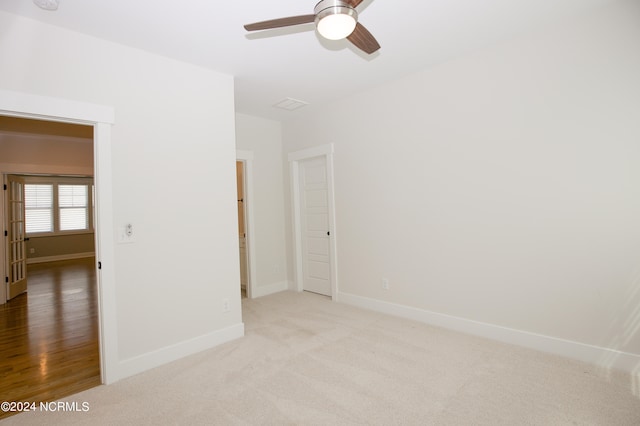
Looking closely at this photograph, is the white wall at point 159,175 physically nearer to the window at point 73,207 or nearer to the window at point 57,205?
the window at point 57,205

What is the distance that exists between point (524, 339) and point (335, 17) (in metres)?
3.05

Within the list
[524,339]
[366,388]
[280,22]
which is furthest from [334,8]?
[524,339]

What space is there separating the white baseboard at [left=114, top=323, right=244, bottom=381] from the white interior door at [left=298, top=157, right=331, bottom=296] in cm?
166

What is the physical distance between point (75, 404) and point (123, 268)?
3.22 ft

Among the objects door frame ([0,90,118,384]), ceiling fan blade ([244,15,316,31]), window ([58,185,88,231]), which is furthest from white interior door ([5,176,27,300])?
ceiling fan blade ([244,15,316,31])

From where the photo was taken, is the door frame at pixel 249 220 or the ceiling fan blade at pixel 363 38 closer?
the ceiling fan blade at pixel 363 38

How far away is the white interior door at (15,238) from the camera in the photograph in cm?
484

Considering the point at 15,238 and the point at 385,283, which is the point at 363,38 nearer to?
the point at 385,283

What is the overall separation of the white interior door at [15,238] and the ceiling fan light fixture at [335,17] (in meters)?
5.97

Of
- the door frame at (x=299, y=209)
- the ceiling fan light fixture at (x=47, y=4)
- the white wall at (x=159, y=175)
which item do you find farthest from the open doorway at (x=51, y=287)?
the door frame at (x=299, y=209)

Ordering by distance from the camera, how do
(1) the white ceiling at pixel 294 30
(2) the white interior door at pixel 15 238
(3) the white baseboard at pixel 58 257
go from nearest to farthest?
A: (1) the white ceiling at pixel 294 30 < (2) the white interior door at pixel 15 238 < (3) the white baseboard at pixel 58 257

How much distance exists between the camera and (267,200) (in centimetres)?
484

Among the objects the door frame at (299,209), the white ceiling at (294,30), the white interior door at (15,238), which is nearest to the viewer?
the white ceiling at (294,30)

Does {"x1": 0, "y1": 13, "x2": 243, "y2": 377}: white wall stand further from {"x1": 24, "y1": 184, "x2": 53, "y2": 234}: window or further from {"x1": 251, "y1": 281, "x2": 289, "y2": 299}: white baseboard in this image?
{"x1": 24, "y1": 184, "x2": 53, "y2": 234}: window
